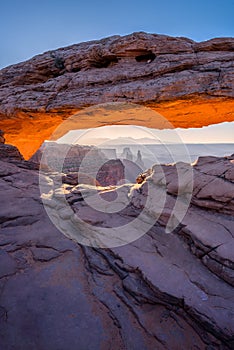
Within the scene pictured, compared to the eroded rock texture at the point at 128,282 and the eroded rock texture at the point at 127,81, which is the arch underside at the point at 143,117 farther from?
the eroded rock texture at the point at 128,282

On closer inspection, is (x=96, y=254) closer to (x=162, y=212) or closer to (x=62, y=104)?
(x=162, y=212)

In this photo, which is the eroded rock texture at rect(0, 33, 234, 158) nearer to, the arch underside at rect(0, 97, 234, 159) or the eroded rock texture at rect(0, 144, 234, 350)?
the arch underside at rect(0, 97, 234, 159)

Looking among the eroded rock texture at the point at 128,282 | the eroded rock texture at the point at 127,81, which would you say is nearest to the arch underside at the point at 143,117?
the eroded rock texture at the point at 127,81

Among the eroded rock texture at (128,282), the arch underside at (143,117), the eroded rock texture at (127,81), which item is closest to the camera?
the eroded rock texture at (128,282)

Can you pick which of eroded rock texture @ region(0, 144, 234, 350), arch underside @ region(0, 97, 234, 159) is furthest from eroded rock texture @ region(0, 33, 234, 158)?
eroded rock texture @ region(0, 144, 234, 350)

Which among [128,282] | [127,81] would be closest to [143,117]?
[127,81]

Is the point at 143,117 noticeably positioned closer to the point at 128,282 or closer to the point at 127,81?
the point at 127,81

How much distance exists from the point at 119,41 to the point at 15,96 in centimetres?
569

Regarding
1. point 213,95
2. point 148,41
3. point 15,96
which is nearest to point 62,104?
point 15,96

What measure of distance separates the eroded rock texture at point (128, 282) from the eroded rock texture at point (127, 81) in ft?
13.6

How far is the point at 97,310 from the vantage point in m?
3.80

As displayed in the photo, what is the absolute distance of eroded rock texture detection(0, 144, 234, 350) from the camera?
340 centimetres

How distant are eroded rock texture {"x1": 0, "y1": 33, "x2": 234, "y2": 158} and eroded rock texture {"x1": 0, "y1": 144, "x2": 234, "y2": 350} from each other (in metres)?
4.14

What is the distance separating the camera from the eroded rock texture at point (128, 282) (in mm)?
3396
